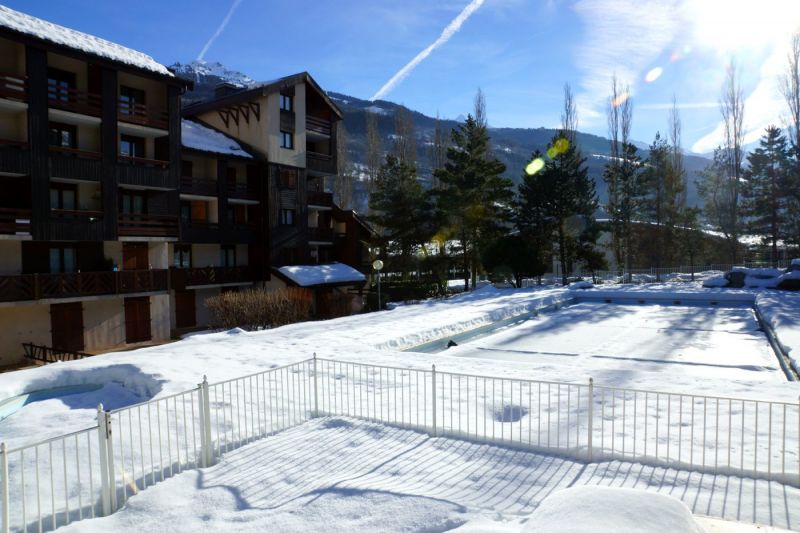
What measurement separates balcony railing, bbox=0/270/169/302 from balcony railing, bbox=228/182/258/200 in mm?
7659

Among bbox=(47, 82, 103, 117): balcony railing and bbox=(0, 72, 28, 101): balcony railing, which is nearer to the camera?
bbox=(0, 72, 28, 101): balcony railing

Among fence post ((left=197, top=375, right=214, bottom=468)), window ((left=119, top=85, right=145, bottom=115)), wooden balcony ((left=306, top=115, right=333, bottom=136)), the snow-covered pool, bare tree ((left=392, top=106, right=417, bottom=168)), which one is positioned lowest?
the snow-covered pool

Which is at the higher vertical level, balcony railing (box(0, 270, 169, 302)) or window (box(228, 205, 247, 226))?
window (box(228, 205, 247, 226))

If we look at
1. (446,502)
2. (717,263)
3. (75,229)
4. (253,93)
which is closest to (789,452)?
(446,502)

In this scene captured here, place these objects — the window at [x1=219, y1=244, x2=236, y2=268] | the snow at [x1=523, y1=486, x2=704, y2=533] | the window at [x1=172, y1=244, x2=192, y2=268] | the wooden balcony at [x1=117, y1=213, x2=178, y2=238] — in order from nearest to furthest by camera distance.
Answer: the snow at [x1=523, y1=486, x2=704, y2=533] → the wooden balcony at [x1=117, y1=213, x2=178, y2=238] → the window at [x1=172, y1=244, x2=192, y2=268] → the window at [x1=219, y1=244, x2=236, y2=268]

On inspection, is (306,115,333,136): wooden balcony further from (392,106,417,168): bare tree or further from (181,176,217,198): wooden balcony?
(392,106,417,168): bare tree

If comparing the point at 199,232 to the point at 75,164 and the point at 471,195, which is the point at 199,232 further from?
the point at 471,195

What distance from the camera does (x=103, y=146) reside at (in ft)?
70.8

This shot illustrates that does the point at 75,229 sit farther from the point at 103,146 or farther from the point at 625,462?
the point at 625,462

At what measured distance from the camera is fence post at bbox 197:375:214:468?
22.8 feet

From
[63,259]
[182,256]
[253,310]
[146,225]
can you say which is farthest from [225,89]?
[253,310]

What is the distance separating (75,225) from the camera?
2053 cm

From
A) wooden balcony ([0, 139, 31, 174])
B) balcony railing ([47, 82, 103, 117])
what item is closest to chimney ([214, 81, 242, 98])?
balcony railing ([47, 82, 103, 117])

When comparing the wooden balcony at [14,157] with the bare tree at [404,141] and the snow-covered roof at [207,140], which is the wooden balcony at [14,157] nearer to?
the snow-covered roof at [207,140]
